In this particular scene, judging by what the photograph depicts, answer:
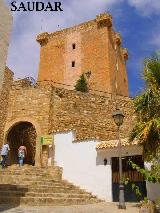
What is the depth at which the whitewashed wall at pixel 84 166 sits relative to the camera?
13.6m

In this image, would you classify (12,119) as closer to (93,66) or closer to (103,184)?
(103,184)

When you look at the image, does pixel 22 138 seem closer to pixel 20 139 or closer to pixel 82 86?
pixel 20 139

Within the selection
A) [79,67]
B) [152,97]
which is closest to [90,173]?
[152,97]

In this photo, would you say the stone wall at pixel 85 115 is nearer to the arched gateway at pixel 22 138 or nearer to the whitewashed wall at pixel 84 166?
the arched gateway at pixel 22 138

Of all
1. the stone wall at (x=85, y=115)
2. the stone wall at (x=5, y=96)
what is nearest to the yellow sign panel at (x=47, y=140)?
the stone wall at (x=85, y=115)

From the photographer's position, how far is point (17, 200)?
10.1 meters

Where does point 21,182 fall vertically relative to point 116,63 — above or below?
below

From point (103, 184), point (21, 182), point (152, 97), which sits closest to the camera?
point (152, 97)

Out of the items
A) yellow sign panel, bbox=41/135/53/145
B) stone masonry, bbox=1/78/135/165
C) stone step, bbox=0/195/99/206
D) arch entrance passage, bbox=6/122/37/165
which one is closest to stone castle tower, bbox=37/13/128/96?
stone masonry, bbox=1/78/135/165

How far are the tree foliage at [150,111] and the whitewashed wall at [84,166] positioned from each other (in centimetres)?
350

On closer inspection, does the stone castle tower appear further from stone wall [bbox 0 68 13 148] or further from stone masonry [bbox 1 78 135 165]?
stone wall [bbox 0 68 13 148]

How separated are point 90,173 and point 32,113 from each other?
6903 millimetres

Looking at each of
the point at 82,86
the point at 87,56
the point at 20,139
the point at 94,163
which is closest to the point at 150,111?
the point at 94,163

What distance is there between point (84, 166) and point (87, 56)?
17346 millimetres
